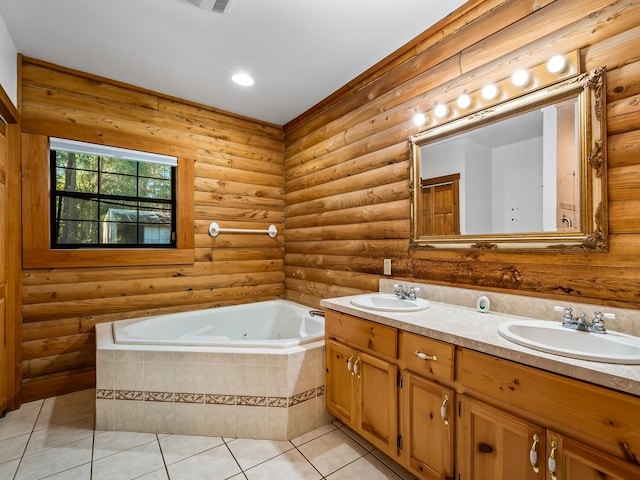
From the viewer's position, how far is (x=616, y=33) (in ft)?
4.49

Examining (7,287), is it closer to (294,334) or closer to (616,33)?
(294,334)

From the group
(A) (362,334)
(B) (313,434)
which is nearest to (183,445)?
(B) (313,434)

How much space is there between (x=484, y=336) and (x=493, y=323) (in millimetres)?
259

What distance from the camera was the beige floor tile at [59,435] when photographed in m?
1.90

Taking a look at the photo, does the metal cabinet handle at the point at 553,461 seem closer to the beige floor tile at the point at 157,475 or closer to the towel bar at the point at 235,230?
the beige floor tile at the point at 157,475

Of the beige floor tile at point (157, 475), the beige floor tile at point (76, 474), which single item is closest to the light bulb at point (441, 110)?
the beige floor tile at point (157, 475)

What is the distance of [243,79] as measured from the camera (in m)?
2.68

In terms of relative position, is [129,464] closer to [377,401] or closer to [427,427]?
[377,401]

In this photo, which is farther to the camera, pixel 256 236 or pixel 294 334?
pixel 256 236

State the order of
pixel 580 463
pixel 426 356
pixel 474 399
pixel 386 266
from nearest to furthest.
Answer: pixel 580 463 → pixel 474 399 → pixel 426 356 → pixel 386 266

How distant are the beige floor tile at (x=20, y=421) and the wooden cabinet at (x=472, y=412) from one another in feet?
6.80

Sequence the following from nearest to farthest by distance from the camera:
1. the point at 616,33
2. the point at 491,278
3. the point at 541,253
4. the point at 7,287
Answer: the point at 616,33
the point at 541,253
the point at 491,278
the point at 7,287

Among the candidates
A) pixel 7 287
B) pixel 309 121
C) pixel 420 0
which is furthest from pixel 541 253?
pixel 7 287

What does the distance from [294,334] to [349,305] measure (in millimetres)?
1281
